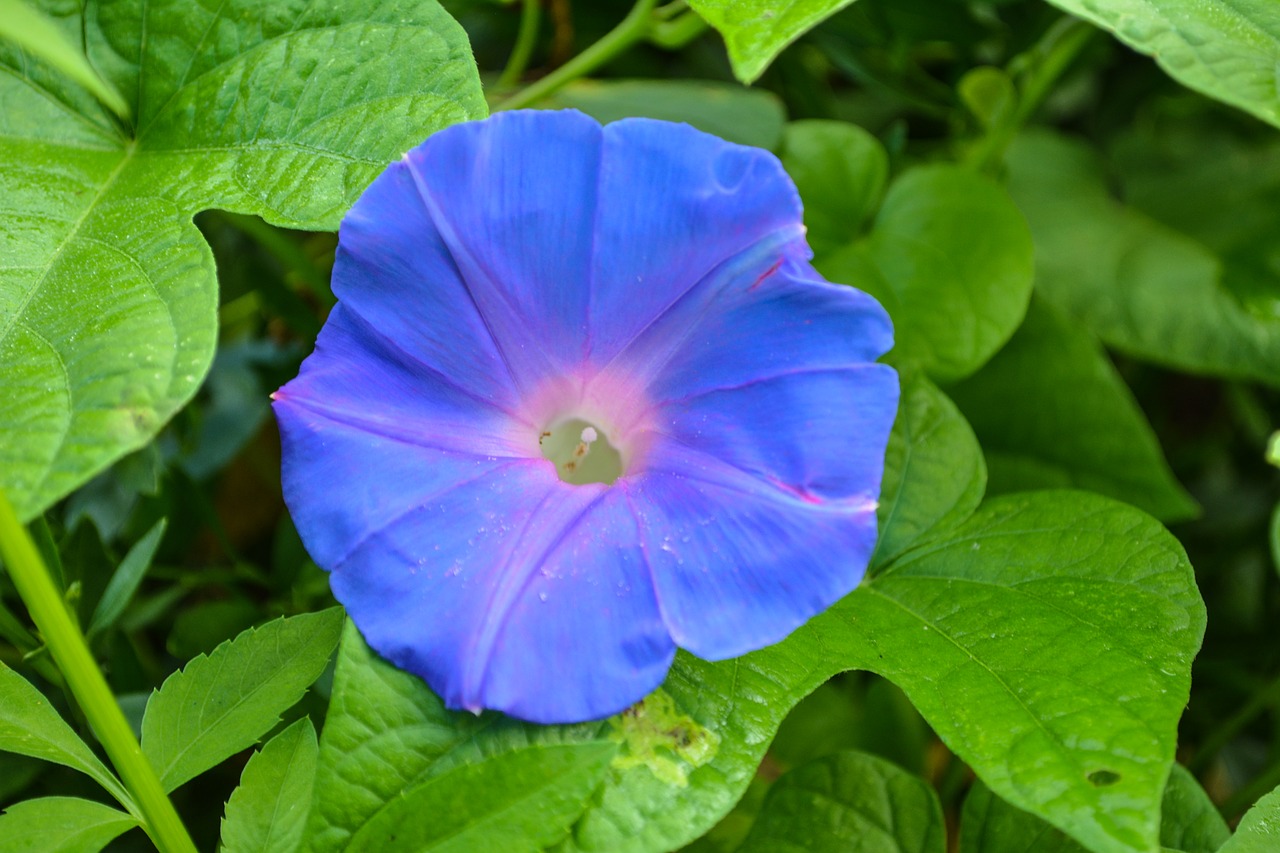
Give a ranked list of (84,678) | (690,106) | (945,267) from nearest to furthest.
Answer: (84,678) → (945,267) → (690,106)

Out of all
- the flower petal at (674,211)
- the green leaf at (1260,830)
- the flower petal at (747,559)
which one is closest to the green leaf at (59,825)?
the flower petal at (747,559)

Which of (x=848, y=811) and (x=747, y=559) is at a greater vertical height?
(x=747, y=559)

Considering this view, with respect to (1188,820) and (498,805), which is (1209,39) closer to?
(1188,820)

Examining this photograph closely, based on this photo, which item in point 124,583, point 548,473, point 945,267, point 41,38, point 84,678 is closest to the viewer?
point 41,38

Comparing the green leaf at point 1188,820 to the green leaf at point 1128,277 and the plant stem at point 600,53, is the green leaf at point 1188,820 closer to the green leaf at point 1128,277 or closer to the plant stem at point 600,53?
the green leaf at point 1128,277

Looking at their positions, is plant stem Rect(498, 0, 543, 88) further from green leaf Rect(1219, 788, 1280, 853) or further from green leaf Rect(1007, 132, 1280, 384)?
green leaf Rect(1219, 788, 1280, 853)

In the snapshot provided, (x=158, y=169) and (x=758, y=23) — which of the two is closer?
(x=758, y=23)

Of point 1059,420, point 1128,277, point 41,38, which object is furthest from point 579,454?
point 1128,277

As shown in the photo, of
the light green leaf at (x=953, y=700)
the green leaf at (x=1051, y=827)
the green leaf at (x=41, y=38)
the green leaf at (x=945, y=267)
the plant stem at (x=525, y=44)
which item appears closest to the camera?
the green leaf at (x=41, y=38)
